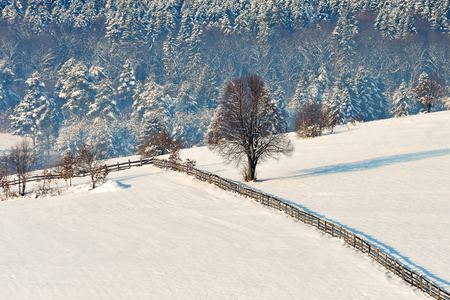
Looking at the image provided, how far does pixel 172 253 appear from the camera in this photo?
103 ft

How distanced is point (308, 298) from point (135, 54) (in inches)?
6849

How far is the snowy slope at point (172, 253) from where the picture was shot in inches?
1033

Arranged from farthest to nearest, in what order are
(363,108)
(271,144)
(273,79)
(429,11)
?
(429,11) < (273,79) < (363,108) < (271,144)

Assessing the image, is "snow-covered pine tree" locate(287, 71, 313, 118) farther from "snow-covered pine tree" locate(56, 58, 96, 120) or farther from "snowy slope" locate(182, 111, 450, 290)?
"snowy slope" locate(182, 111, 450, 290)

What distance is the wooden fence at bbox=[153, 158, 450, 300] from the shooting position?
2598 cm

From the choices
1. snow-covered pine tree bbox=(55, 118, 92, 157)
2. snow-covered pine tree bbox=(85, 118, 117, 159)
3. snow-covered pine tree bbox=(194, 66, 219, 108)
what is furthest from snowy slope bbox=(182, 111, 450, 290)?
snow-covered pine tree bbox=(194, 66, 219, 108)

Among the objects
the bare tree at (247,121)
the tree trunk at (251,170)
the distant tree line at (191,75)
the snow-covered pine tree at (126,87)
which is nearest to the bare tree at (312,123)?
the bare tree at (247,121)

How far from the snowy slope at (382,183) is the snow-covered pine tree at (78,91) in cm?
8632

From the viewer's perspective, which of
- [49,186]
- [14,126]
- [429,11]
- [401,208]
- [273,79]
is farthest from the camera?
[429,11]

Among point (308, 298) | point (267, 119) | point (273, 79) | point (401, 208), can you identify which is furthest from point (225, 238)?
point (273, 79)

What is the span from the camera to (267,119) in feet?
161

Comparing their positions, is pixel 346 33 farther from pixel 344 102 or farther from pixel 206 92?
pixel 344 102

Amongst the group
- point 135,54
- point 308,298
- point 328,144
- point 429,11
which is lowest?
point 308,298

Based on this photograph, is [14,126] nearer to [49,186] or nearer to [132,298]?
[49,186]
